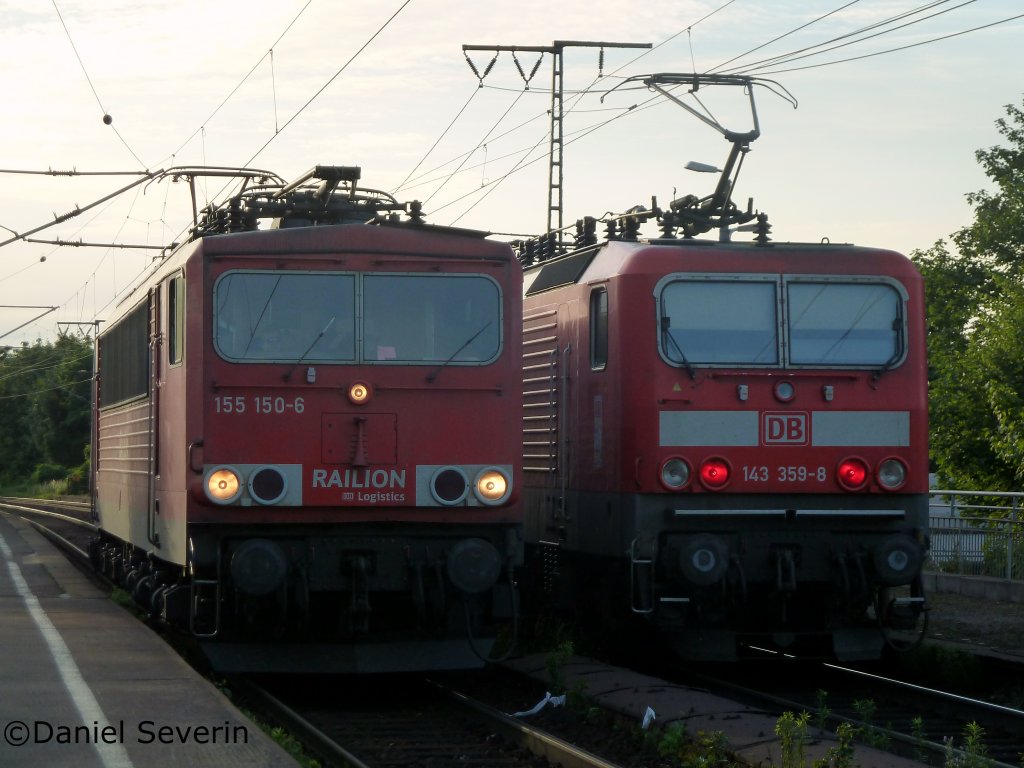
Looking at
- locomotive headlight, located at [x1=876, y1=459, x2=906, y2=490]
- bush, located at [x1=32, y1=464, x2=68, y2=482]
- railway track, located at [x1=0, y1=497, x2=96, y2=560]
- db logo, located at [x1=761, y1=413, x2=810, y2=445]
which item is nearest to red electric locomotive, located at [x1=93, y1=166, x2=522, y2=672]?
db logo, located at [x1=761, y1=413, x2=810, y2=445]

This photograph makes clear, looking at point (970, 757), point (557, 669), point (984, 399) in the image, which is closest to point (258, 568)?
point (557, 669)

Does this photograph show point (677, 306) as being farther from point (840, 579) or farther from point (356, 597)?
point (356, 597)

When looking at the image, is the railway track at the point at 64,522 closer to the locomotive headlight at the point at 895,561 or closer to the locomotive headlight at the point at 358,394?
the locomotive headlight at the point at 358,394

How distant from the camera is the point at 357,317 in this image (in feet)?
34.0

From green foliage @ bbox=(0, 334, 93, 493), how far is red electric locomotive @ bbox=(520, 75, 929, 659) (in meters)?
58.0

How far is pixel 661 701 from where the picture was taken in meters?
9.32

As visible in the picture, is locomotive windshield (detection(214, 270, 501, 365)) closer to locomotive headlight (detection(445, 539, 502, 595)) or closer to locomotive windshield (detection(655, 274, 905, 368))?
locomotive headlight (detection(445, 539, 502, 595))

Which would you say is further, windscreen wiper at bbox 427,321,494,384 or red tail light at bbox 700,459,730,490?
red tail light at bbox 700,459,730,490

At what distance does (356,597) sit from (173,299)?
2.69 metres

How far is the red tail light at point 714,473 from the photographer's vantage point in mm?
10844

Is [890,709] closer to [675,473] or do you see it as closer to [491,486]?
[675,473]

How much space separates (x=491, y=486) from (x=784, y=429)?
2223 mm

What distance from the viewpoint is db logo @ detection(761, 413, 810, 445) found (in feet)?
35.9

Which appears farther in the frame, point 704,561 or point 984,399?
point 984,399
